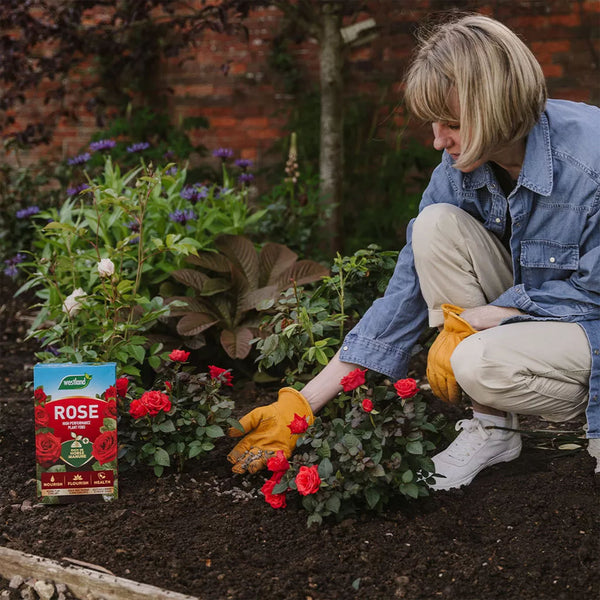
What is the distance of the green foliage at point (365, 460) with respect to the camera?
6.89 ft

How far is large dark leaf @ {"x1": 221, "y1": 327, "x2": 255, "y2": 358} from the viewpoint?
307 centimetres

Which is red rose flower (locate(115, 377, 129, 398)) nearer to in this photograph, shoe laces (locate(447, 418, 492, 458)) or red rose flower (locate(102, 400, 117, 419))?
red rose flower (locate(102, 400, 117, 419))

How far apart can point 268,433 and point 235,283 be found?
1.00 m

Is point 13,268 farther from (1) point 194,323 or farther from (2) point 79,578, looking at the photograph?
(2) point 79,578

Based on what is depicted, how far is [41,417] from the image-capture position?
2.23m

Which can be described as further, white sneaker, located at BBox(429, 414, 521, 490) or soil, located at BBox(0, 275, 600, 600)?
white sneaker, located at BBox(429, 414, 521, 490)

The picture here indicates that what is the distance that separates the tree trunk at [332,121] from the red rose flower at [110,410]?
2693 mm

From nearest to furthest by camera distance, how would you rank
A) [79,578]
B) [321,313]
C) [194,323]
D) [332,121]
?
[79,578] < [321,313] < [194,323] < [332,121]

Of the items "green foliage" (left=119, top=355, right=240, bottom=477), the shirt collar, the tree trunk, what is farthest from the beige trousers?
the tree trunk

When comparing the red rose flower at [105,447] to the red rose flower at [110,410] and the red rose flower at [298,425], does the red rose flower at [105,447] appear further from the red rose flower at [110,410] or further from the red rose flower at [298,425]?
the red rose flower at [298,425]

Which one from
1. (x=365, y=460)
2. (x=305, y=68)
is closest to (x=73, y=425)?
(x=365, y=460)

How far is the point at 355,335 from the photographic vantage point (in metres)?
2.52

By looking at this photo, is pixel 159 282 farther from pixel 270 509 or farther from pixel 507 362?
pixel 507 362

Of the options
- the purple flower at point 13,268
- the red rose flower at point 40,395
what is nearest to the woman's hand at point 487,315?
the red rose flower at point 40,395
